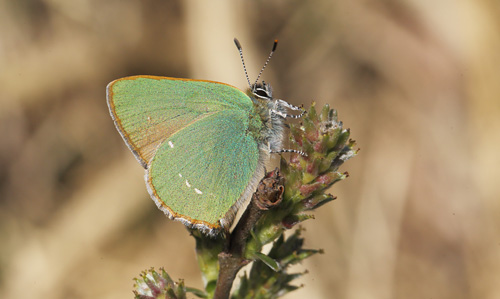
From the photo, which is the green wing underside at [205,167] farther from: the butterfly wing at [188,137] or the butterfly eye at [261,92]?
the butterfly eye at [261,92]

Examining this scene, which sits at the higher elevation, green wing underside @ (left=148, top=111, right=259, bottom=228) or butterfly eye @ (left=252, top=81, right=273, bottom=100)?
butterfly eye @ (left=252, top=81, right=273, bottom=100)

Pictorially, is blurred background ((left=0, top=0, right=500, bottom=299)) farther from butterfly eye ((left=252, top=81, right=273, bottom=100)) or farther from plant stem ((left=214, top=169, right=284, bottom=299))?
plant stem ((left=214, top=169, right=284, bottom=299))

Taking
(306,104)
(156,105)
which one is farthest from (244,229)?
(306,104)

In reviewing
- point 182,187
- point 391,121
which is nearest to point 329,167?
point 182,187

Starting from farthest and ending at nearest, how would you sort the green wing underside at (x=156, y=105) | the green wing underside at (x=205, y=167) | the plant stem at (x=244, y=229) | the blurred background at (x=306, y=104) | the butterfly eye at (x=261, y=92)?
1. the blurred background at (x=306, y=104)
2. the butterfly eye at (x=261, y=92)
3. the green wing underside at (x=156, y=105)
4. the green wing underside at (x=205, y=167)
5. the plant stem at (x=244, y=229)

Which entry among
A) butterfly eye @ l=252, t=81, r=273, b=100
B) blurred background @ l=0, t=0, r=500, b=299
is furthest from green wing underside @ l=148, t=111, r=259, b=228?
blurred background @ l=0, t=0, r=500, b=299

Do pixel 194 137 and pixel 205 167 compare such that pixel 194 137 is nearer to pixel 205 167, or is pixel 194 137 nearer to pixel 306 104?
pixel 205 167

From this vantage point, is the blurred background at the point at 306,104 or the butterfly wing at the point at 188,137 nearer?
the butterfly wing at the point at 188,137

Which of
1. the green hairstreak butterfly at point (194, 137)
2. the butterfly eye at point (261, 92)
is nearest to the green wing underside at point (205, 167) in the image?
the green hairstreak butterfly at point (194, 137)
